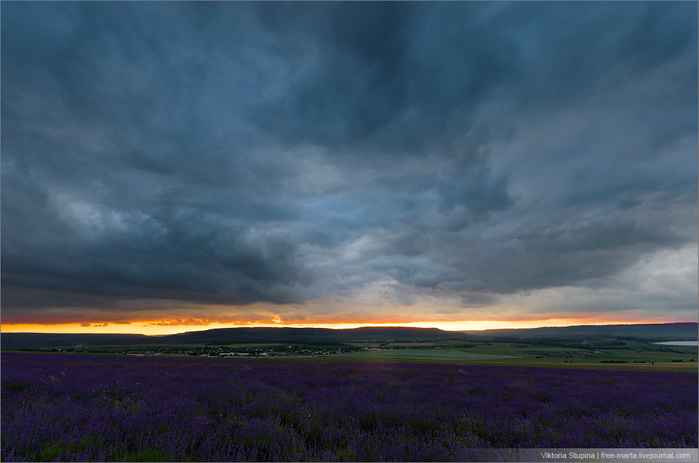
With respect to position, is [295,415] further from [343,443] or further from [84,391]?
[84,391]

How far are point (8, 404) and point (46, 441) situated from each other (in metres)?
4.14

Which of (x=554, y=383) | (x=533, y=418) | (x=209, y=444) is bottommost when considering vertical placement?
(x=554, y=383)

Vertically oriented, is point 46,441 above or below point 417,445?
above

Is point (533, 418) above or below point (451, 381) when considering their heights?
above

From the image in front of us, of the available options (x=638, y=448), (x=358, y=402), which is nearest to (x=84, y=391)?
(x=358, y=402)

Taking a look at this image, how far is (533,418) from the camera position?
6.69 meters

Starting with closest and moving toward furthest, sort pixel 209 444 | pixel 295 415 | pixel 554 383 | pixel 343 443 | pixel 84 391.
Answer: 1. pixel 209 444
2. pixel 343 443
3. pixel 295 415
4. pixel 84 391
5. pixel 554 383

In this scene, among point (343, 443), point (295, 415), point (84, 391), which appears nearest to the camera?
point (343, 443)

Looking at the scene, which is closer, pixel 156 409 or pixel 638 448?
pixel 638 448

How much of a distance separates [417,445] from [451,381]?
34.5 ft

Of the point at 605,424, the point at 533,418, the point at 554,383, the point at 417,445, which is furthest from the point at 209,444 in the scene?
the point at 554,383

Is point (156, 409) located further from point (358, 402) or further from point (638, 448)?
point (638, 448)

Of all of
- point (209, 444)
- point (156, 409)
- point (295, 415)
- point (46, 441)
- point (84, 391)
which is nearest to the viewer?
point (46, 441)

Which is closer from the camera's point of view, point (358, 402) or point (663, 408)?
point (358, 402)
